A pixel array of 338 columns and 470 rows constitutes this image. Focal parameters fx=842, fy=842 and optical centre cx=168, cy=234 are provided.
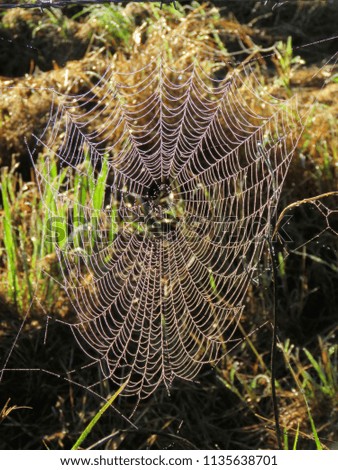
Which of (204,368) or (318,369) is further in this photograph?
(204,368)

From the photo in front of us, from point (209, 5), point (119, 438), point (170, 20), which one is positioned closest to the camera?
point (119, 438)

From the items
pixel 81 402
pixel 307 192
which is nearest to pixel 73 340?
pixel 81 402

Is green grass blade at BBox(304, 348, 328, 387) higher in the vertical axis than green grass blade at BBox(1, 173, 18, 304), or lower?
lower

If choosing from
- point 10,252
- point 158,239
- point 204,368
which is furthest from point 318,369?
point 10,252

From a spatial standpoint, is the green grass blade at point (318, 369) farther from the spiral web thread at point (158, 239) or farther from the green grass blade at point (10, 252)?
the green grass blade at point (10, 252)

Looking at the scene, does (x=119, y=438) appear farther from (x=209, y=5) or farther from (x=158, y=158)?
(x=209, y=5)

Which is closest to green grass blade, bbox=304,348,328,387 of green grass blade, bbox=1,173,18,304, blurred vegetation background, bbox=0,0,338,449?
blurred vegetation background, bbox=0,0,338,449

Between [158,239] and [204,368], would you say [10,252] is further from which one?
[204,368]

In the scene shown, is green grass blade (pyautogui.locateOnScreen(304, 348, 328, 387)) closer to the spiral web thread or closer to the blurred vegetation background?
the blurred vegetation background

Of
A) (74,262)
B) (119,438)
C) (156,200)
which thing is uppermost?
(156,200)

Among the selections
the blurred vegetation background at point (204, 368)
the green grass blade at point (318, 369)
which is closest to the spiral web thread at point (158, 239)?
the blurred vegetation background at point (204, 368)

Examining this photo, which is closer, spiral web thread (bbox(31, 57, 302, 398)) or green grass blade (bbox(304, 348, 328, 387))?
green grass blade (bbox(304, 348, 328, 387))
